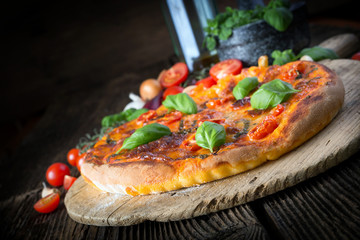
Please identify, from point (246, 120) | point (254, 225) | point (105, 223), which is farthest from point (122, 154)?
point (254, 225)

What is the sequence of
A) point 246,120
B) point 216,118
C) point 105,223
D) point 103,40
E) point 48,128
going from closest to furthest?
point 105,223, point 246,120, point 216,118, point 48,128, point 103,40

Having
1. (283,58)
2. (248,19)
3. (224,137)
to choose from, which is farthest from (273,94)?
(248,19)

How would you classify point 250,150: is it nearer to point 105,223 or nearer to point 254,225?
point 254,225

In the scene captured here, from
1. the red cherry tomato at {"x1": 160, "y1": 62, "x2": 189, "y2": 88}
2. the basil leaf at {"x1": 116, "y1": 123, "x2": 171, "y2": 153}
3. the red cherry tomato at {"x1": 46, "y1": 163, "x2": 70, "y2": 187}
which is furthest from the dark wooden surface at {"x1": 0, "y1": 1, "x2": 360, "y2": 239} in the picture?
the red cherry tomato at {"x1": 160, "y1": 62, "x2": 189, "y2": 88}

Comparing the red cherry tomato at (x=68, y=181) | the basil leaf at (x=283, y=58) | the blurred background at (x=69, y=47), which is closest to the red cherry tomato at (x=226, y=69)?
the basil leaf at (x=283, y=58)

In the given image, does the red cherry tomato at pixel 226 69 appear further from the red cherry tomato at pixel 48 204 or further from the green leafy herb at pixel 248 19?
the red cherry tomato at pixel 48 204

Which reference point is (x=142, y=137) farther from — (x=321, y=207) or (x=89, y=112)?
(x=89, y=112)

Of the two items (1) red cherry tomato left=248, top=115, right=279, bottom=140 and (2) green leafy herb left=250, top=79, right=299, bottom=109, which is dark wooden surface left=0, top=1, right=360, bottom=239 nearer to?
(1) red cherry tomato left=248, top=115, right=279, bottom=140
